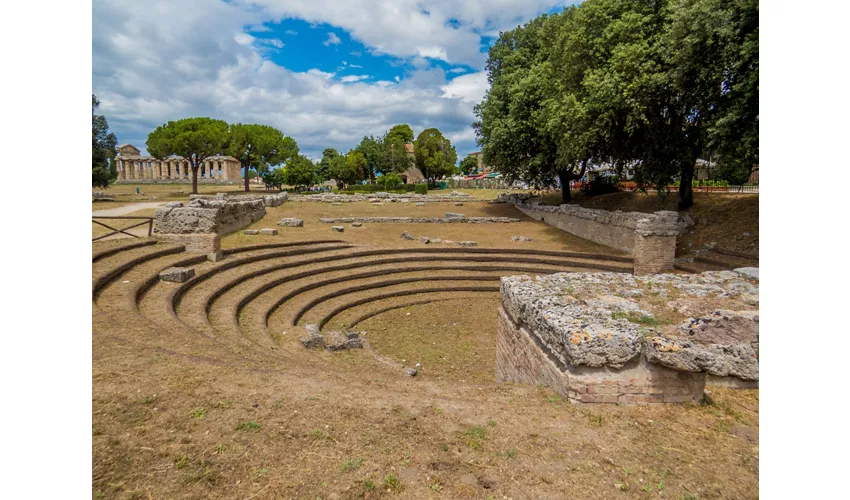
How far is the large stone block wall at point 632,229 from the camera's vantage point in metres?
13.1

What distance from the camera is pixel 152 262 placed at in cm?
989

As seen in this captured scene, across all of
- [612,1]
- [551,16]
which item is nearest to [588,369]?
[612,1]

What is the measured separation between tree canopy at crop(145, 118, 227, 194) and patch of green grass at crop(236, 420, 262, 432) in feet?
142

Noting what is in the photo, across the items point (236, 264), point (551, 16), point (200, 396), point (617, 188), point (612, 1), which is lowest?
point (200, 396)

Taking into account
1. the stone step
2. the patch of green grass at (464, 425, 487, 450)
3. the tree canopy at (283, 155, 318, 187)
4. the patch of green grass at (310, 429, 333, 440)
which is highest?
the tree canopy at (283, 155, 318, 187)

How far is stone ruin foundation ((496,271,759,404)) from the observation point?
170 inches

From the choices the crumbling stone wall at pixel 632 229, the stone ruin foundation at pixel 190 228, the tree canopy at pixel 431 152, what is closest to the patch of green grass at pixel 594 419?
the stone ruin foundation at pixel 190 228

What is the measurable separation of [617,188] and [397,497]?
27.0m

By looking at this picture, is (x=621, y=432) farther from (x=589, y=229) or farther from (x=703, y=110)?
(x=589, y=229)

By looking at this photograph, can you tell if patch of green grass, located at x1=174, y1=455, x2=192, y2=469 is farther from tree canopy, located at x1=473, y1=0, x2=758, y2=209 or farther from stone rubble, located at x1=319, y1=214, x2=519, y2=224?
stone rubble, located at x1=319, y1=214, x2=519, y2=224

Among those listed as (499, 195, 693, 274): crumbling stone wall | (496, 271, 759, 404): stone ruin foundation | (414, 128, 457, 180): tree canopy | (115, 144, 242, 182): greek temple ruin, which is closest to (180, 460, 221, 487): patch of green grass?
(496, 271, 759, 404): stone ruin foundation

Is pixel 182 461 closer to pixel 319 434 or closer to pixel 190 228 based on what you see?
pixel 319 434

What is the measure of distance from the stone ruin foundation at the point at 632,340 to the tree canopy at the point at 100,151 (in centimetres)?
3697

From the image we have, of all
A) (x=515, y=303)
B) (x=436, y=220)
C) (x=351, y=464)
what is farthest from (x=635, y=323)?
(x=436, y=220)
